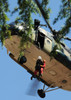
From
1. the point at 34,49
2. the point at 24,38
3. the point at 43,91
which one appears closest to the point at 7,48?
the point at 34,49

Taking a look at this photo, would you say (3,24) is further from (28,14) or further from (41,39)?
(41,39)

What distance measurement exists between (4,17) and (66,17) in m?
2.96

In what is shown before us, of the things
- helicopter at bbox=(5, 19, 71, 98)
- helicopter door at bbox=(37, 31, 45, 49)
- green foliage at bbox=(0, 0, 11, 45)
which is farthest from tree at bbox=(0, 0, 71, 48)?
helicopter door at bbox=(37, 31, 45, 49)

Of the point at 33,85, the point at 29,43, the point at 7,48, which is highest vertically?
the point at 7,48

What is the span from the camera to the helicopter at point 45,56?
14.6m

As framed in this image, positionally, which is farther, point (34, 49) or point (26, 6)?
point (34, 49)

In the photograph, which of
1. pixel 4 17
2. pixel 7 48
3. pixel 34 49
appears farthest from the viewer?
pixel 7 48

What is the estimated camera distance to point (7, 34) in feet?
35.3

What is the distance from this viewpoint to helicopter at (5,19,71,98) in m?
14.6

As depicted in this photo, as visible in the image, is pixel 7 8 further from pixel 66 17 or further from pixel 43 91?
pixel 43 91

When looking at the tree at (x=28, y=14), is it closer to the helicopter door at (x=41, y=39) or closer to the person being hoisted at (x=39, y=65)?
the helicopter door at (x=41, y=39)

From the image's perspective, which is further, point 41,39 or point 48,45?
point 48,45

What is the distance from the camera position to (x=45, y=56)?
15680mm

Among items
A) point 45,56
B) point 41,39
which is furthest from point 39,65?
point 41,39
